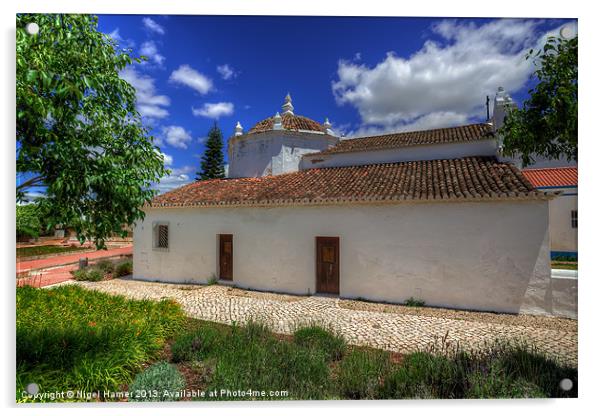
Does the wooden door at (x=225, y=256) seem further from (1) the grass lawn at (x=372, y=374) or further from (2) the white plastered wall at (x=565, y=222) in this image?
(2) the white plastered wall at (x=565, y=222)

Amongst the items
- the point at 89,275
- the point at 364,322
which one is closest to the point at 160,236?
the point at 89,275

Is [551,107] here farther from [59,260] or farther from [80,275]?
[80,275]

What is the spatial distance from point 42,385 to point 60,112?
10.2 ft

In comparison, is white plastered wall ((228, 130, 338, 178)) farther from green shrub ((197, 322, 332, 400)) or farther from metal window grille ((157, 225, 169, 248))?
green shrub ((197, 322, 332, 400))

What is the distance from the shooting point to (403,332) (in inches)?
209

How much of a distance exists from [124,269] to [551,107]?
1294 cm

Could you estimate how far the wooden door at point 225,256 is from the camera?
9188 millimetres

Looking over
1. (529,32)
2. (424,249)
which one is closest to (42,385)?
(424,249)

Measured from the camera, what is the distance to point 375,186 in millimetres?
8008

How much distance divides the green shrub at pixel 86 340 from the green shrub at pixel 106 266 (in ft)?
17.7

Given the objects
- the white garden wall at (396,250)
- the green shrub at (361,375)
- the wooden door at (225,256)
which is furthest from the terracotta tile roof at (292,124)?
the green shrub at (361,375)

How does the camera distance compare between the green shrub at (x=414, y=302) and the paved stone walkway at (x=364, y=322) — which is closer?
the paved stone walkway at (x=364, y=322)

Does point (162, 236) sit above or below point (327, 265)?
above

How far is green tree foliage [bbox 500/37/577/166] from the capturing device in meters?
3.30
